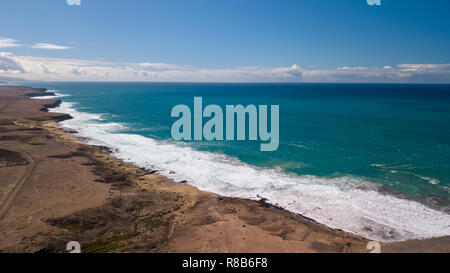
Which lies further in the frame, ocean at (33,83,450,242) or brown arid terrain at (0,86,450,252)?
ocean at (33,83,450,242)

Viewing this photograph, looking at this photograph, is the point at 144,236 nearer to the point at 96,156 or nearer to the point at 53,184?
the point at 53,184

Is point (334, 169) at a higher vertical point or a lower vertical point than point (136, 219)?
higher

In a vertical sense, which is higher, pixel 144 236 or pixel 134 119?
pixel 134 119

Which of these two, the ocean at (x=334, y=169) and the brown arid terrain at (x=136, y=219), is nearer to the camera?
the brown arid terrain at (x=136, y=219)

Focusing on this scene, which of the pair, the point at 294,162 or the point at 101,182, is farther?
the point at 294,162

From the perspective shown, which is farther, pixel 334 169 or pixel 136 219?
pixel 334 169
